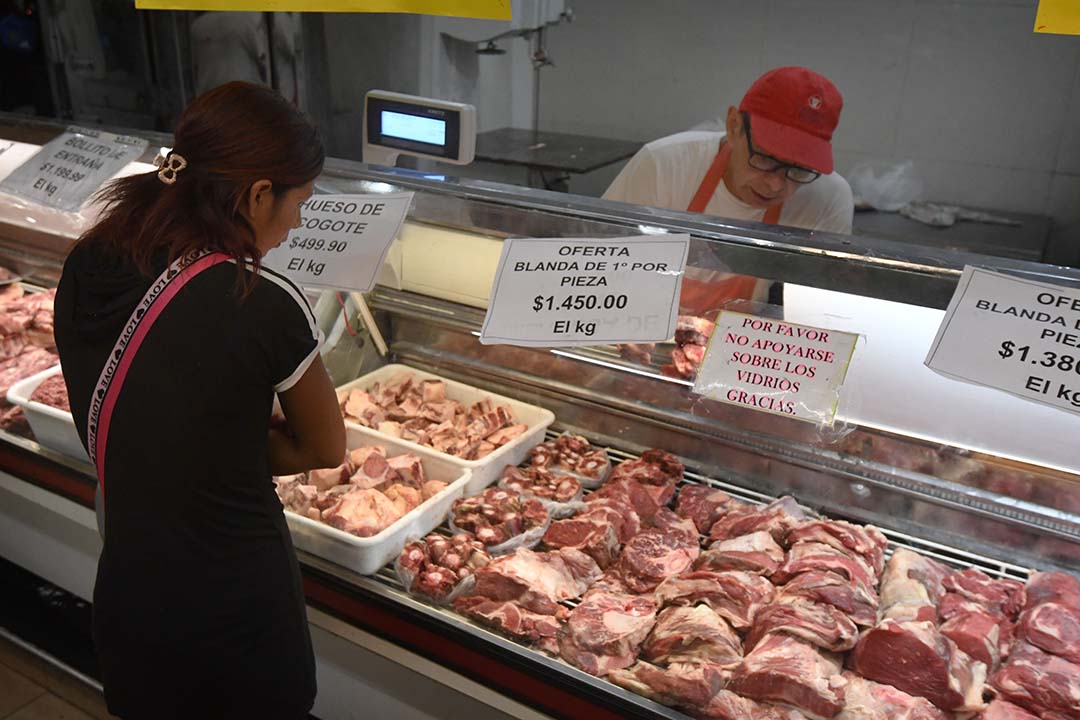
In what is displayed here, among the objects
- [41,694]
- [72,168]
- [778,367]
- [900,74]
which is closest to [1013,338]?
[778,367]

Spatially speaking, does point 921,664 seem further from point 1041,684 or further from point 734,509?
point 734,509

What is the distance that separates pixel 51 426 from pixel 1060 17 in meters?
2.89

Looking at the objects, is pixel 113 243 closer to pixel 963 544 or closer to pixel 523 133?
pixel 963 544

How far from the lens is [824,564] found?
219cm

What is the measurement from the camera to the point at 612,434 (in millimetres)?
2838

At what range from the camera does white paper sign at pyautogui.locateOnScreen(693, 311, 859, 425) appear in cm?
207

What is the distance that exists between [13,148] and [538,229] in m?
2.39

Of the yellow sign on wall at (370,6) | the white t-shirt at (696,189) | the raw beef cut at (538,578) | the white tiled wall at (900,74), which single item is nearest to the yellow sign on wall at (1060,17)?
the yellow sign on wall at (370,6)

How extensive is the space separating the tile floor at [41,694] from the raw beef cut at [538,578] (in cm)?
187

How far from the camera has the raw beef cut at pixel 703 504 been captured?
2.46m

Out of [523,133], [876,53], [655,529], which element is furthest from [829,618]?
[523,133]

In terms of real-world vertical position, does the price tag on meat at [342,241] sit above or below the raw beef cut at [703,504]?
above

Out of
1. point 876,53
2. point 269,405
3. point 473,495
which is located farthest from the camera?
point 876,53

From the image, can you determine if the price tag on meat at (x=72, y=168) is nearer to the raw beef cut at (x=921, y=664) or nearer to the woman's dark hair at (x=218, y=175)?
the woman's dark hair at (x=218, y=175)
